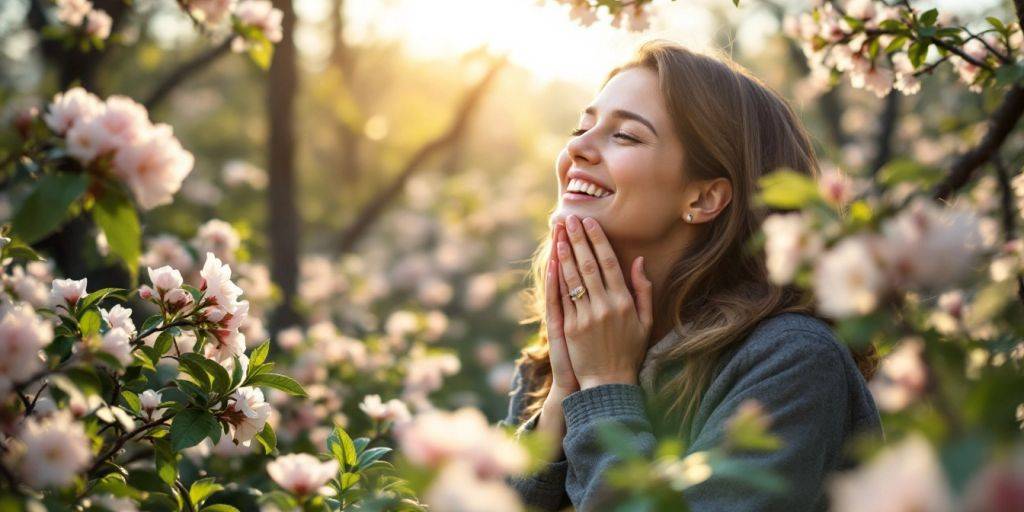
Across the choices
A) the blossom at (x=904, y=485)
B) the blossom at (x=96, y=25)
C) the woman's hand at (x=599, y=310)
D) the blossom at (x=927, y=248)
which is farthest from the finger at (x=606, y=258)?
the blossom at (x=96, y=25)

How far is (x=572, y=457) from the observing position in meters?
1.92

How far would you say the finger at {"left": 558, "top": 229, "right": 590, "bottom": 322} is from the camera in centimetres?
219

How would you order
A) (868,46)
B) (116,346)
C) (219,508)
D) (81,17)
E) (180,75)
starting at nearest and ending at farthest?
(116,346) → (219,508) → (868,46) → (81,17) → (180,75)

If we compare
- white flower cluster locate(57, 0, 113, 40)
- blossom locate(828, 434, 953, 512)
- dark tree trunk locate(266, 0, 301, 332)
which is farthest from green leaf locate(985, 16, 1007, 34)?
dark tree trunk locate(266, 0, 301, 332)

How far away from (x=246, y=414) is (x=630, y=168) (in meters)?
1.05

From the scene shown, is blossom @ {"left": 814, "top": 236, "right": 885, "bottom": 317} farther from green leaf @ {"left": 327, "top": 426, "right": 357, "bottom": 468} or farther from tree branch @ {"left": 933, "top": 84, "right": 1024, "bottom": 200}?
tree branch @ {"left": 933, "top": 84, "right": 1024, "bottom": 200}

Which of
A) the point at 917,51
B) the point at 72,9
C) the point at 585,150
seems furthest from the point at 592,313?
the point at 72,9

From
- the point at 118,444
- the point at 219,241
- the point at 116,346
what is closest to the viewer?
the point at 116,346

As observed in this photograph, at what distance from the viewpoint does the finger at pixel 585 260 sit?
7.13ft

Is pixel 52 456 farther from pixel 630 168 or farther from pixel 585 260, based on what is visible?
pixel 630 168

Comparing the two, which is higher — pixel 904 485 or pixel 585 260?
pixel 585 260

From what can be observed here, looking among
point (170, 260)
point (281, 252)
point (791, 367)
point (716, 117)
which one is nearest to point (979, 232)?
point (791, 367)

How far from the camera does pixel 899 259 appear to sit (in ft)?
3.01

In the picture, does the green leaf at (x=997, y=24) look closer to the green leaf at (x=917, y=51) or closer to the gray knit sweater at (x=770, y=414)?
A: the green leaf at (x=917, y=51)
